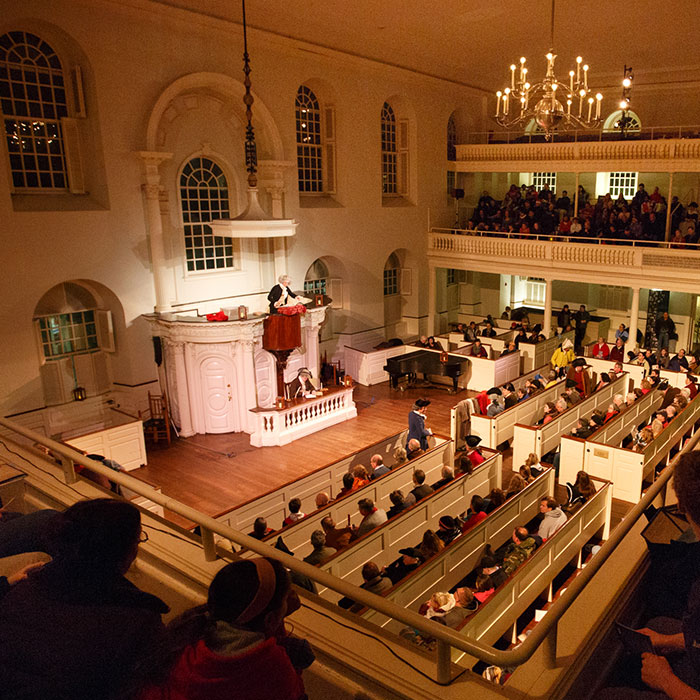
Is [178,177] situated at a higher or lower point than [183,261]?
higher

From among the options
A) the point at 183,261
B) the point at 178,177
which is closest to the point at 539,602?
the point at 183,261

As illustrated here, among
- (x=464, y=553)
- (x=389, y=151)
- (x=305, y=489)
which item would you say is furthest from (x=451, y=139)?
(x=464, y=553)

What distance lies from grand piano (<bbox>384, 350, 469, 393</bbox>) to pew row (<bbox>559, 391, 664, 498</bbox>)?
5180 millimetres

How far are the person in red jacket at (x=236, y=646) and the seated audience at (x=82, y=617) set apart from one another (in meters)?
0.19

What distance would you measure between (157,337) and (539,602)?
32.1 feet

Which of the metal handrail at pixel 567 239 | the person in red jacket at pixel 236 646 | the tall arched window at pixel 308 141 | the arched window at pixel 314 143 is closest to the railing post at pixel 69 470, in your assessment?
the person in red jacket at pixel 236 646

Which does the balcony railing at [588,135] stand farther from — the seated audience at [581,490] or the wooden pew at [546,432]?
the seated audience at [581,490]

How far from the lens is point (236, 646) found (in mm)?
2355

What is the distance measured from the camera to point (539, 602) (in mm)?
7863

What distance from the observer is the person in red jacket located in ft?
7.71

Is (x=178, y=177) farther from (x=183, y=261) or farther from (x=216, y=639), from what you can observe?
(x=216, y=639)

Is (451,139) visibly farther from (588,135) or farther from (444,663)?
(444,663)

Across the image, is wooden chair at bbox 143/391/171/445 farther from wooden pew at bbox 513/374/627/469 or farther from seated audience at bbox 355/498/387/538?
wooden pew at bbox 513/374/627/469

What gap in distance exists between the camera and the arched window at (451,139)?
22864mm
